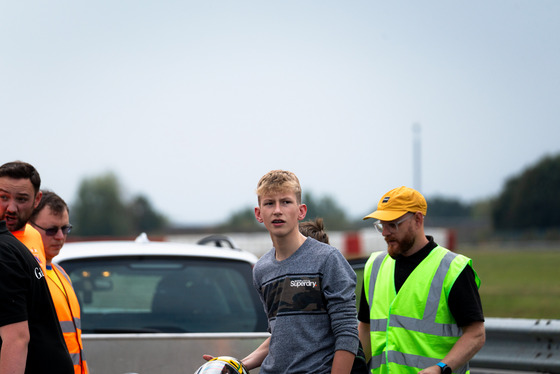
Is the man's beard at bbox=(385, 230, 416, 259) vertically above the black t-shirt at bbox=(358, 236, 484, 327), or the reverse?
the man's beard at bbox=(385, 230, 416, 259)

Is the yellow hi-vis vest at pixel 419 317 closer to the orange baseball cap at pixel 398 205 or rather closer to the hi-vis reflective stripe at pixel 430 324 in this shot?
the hi-vis reflective stripe at pixel 430 324

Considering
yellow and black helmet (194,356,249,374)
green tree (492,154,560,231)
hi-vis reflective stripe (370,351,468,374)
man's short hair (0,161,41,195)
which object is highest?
man's short hair (0,161,41,195)

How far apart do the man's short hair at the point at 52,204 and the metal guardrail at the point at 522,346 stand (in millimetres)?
3348

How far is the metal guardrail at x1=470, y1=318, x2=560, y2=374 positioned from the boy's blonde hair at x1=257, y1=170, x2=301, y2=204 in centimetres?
310

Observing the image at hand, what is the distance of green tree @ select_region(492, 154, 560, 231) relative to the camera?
10506 centimetres

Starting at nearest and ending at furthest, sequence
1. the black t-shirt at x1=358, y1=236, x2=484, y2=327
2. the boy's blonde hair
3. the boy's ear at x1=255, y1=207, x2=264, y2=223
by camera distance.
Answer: the boy's blonde hair < the boy's ear at x1=255, y1=207, x2=264, y2=223 < the black t-shirt at x1=358, y1=236, x2=484, y2=327

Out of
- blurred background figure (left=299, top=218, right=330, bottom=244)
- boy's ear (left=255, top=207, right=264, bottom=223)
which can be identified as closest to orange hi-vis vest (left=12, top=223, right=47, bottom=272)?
boy's ear (left=255, top=207, right=264, bottom=223)

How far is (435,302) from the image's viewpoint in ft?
12.4

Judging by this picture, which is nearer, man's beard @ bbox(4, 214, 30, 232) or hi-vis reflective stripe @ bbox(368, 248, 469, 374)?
man's beard @ bbox(4, 214, 30, 232)

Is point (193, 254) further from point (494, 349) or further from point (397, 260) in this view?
point (494, 349)

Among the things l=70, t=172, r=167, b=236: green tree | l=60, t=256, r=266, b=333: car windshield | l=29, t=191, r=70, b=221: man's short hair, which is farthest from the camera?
l=70, t=172, r=167, b=236: green tree

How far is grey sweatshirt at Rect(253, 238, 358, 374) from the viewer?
133 inches

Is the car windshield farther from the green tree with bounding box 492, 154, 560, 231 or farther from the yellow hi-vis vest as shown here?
the green tree with bounding box 492, 154, 560, 231

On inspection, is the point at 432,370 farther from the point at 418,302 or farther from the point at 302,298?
the point at 302,298
